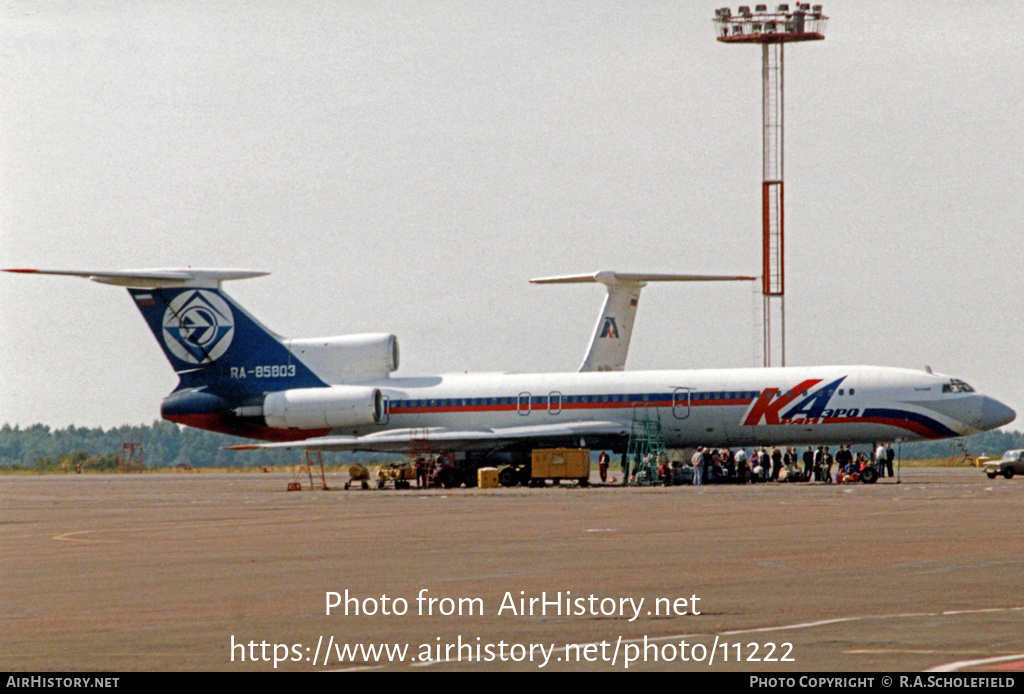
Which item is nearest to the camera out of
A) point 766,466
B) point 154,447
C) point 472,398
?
point 766,466

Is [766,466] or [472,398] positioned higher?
[472,398]

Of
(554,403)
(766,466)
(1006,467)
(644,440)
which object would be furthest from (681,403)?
(1006,467)

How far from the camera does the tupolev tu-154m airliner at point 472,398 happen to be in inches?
1804

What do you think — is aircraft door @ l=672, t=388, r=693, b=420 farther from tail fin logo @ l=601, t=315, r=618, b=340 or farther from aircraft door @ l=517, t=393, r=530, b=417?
tail fin logo @ l=601, t=315, r=618, b=340

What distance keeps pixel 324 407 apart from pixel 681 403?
13330 millimetres

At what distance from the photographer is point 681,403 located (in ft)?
156

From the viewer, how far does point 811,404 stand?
45969 millimetres

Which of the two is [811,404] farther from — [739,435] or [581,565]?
[581,565]

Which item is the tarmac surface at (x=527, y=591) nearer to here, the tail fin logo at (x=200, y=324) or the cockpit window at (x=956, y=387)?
the cockpit window at (x=956, y=387)

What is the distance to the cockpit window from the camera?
45.5 meters

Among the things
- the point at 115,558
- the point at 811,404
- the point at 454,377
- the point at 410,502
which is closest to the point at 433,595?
the point at 115,558

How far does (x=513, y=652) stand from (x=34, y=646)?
3.95 meters

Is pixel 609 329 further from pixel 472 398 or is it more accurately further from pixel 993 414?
pixel 993 414

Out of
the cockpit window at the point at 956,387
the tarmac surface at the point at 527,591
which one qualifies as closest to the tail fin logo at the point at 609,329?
the cockpit window at the point at 956,387
